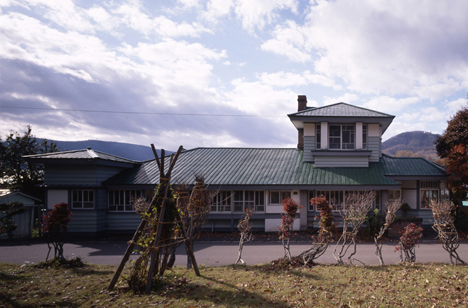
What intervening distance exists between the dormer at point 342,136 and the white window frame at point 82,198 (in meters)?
14.9

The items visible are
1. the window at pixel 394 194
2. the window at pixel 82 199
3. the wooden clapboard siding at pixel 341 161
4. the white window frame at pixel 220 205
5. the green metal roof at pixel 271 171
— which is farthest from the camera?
the window at pixel 394 194

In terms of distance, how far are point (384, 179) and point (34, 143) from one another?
34.0 m

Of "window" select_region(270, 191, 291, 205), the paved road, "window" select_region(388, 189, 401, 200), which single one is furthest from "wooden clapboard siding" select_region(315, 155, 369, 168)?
the paved road

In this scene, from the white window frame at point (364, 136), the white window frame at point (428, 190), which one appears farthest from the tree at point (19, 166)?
the white window frame at point (428, 190)

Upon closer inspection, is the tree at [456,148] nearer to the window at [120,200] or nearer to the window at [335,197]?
the window at [335,197]

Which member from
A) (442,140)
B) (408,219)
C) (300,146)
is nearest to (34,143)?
(300,146)

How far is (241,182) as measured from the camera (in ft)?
63.4

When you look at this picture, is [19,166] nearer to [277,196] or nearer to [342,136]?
[277,196]

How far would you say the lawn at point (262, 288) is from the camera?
6.44 metres

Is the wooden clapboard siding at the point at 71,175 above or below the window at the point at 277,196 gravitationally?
above

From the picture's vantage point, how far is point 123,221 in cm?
1970

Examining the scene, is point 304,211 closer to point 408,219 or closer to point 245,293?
point 408,219

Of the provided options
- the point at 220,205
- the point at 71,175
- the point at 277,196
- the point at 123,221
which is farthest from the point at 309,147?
the point at 71,175

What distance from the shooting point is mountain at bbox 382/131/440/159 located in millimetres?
132288
